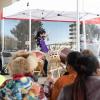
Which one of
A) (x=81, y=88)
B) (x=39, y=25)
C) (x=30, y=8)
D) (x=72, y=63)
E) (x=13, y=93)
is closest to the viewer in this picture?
(x=81, y=88)

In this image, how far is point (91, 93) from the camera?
6.63 ft

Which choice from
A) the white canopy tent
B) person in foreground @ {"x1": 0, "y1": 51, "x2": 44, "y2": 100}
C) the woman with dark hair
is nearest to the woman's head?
person in foreground @ {"x1": 0, "y1": 51, "x2": 44, "y2": 100}

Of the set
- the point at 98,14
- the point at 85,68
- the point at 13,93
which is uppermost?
the point at 98,14

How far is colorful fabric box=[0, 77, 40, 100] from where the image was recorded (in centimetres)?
277

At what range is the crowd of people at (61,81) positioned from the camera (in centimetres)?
203

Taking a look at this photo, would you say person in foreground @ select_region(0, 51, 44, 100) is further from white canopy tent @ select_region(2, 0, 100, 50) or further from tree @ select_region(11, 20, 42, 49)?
tree @ select_region(11, 20, 42, 49)

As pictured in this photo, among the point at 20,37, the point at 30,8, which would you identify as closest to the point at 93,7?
the point at 30,8

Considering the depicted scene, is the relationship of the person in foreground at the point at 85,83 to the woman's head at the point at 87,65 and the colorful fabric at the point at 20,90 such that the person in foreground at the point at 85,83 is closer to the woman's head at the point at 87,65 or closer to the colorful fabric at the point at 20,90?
the woman's head at the point at 87,65

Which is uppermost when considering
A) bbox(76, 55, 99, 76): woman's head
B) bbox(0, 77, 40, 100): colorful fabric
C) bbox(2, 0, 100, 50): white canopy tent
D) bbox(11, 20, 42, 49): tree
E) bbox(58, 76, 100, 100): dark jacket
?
bbox(2, 0, 100, 50): white canopy tent

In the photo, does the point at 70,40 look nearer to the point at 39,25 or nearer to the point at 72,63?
the point at 39,25

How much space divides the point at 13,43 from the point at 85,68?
13212mm

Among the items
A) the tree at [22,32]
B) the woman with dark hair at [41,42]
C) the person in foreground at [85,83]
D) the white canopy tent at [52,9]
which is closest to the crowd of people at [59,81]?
the person in foreground at [85,83]

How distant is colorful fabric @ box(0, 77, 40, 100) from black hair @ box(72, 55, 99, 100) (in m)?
0.80

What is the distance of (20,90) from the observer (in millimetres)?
2768
